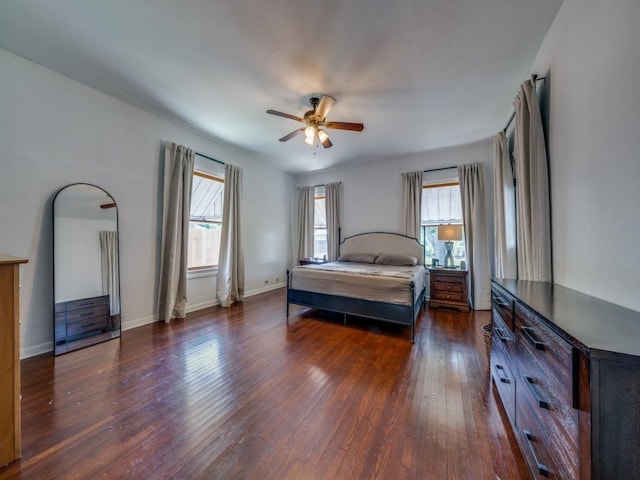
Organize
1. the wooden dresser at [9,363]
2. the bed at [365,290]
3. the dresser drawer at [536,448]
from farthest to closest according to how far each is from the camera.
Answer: the bed at [365,290] → the wooden dresser at [9,363] → the dresser drawer at [536,448]

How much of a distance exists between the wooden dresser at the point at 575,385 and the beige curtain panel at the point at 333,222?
4.06 meters

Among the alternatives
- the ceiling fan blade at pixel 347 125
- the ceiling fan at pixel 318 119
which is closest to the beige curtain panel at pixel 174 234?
the ceiling fan at pixel 318 119

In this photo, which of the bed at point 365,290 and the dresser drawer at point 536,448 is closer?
the dresser drawer at point 536,448

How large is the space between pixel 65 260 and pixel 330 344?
298 cm

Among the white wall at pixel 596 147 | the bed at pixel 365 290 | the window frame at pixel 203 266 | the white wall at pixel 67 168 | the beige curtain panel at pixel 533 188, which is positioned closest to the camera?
the white wall at pixel 596 147

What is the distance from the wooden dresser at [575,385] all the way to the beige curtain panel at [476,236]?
2833 mm

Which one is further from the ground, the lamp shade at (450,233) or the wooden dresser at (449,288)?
the lamp shade at (450,233)

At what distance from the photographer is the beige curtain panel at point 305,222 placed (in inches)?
226

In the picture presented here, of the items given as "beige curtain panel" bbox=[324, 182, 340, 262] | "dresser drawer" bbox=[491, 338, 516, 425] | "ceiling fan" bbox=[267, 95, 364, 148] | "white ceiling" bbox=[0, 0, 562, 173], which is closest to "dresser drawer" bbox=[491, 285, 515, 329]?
"dresser drawer" bbox=[491, 338, 516, 425]

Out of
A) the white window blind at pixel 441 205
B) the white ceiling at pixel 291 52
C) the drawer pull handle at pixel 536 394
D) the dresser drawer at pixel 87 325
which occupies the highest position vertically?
the white ceiling at pixel 291 52

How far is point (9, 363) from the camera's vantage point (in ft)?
4.08

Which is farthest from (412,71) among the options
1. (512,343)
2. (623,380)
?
(623,380)

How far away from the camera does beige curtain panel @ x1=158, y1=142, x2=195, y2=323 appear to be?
3.34m

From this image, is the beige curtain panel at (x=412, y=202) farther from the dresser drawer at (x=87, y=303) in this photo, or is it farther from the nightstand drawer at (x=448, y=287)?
the dresser drawer at (x=87, y=303)
